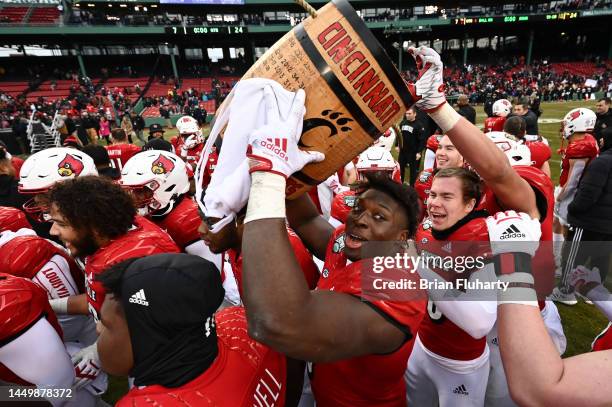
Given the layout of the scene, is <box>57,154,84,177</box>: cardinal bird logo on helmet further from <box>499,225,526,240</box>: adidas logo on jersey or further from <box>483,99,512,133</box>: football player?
<box>483,99,512,133</box>: football player

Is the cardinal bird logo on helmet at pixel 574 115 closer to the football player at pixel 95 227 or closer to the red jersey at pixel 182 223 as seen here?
the red jersey at pixel 182 223

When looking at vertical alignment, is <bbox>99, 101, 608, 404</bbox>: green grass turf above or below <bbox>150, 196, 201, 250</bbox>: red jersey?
below

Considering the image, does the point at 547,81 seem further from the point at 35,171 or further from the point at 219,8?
the point at 35,171

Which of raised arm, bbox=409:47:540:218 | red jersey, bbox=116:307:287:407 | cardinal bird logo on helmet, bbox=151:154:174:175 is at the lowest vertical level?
red jersey, bbox=116:307:287:407

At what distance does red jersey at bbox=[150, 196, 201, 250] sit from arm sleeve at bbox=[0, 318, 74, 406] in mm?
1365

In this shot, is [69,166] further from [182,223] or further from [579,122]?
[579,122]

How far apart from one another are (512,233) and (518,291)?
11.7 inches

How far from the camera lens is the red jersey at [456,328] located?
2.39m

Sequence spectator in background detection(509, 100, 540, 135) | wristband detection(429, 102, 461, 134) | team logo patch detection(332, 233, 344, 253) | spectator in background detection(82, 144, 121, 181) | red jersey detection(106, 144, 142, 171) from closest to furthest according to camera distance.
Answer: wristband detection(429, 102, 461, 134) < team logo patch detection(332, 233, 344, 253) < spectator in background detection(82, 144, 121, 181) < red jersey detection(106, 144, 142, 171) < spectator in background detection(509, 100, 540, 135)

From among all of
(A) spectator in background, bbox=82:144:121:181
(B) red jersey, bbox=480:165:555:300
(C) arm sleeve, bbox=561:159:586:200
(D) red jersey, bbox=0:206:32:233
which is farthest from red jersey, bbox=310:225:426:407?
(C) arm sleeve, bbox=561:159:586:200

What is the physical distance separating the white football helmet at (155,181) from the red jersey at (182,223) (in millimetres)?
73

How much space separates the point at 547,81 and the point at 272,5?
29.2 metres

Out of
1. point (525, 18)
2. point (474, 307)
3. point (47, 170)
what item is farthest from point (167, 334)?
point (525, 18)

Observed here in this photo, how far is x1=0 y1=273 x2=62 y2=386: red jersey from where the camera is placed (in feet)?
6.66
